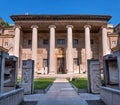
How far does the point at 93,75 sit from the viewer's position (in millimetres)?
11219

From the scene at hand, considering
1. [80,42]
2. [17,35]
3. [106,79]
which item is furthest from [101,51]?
[106,79]

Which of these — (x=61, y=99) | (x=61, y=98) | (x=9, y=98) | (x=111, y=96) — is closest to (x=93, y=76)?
(x=61, y=98)

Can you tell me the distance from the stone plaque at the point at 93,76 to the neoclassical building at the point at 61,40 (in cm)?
2049

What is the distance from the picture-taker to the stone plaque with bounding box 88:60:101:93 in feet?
36.0

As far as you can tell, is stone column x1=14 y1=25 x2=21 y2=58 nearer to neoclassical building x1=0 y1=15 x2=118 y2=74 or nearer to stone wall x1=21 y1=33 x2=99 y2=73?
neoclassical building x1=0 y1=15 x2=118 y2=74

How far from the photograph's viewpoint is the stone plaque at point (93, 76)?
11.0 metres

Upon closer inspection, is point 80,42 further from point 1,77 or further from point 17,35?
point 1,77

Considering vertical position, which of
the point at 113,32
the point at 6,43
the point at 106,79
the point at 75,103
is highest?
the point at 113,32

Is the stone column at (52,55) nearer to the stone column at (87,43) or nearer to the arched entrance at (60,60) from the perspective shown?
the arched entrance at (60,60)

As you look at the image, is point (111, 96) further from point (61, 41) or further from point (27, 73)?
point (61, 41)

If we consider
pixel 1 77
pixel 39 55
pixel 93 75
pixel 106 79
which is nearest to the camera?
pixel 1 77

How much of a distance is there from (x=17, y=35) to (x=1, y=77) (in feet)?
94.8

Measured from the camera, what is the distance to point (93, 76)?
11203 mm

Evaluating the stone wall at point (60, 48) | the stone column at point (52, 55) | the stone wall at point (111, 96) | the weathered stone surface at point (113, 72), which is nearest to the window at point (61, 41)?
the stone wall at point (60, 48)
